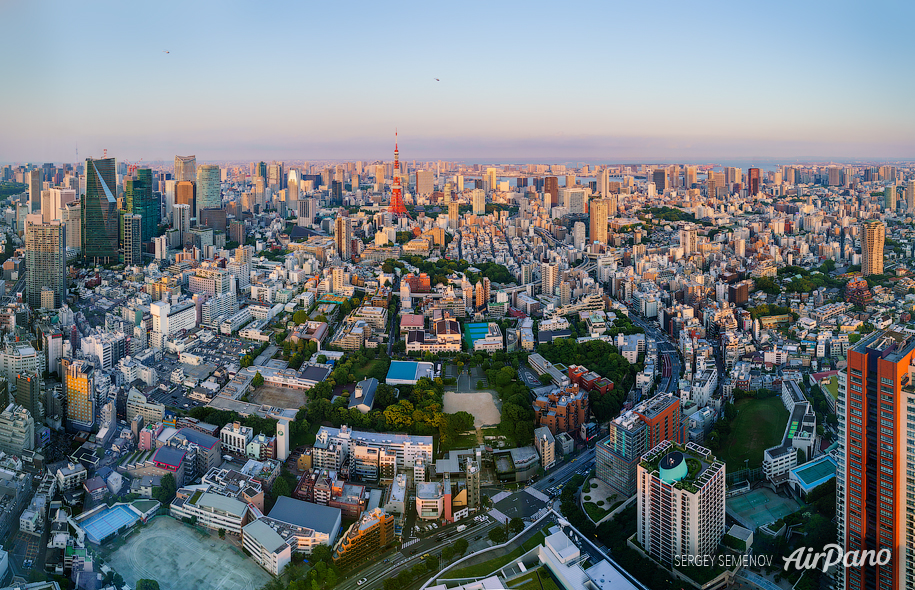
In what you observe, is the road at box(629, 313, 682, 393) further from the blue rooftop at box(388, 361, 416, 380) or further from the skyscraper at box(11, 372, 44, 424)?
the skyscraper at box(11, 372, 44, 424)

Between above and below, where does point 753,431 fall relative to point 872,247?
below

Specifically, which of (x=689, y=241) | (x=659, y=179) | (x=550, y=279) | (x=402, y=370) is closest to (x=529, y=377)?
(x=402, y=370)

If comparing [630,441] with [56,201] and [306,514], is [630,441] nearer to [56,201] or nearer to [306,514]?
[306,514]

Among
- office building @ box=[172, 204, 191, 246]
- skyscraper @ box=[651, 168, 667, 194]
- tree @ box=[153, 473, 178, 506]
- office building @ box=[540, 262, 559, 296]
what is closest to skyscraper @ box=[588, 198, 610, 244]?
office building @ box=[540, 262, 559, 296]

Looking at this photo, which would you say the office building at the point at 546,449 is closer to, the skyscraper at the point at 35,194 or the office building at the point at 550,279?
the office building at the point at 550,279

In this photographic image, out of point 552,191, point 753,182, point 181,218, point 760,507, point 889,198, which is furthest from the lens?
point 552,191

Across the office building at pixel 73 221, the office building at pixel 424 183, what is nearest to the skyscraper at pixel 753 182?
the office building at pixel 424 183

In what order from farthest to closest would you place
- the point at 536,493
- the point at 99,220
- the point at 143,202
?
the point at 143,202 → the point at 99,220 → the point at 536,493

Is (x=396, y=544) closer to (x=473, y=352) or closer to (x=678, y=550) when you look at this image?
(x=678, y=550)

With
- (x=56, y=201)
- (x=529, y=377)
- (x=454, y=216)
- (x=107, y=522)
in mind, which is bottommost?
(x=107, y=522)
